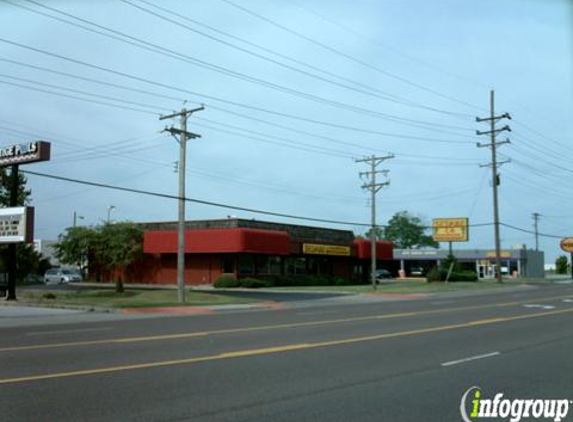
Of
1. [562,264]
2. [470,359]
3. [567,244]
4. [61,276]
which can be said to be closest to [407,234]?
[562,264]

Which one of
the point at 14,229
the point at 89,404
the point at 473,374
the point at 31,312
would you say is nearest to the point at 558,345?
the point at 473,374

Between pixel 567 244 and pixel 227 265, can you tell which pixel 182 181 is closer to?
pixel 227 265

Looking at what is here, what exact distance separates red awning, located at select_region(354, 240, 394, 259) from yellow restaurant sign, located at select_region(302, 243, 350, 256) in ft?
8.50

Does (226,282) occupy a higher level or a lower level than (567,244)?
lower

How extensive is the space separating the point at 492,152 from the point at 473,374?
48.3 metres

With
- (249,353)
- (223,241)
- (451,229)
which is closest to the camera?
(249,353)

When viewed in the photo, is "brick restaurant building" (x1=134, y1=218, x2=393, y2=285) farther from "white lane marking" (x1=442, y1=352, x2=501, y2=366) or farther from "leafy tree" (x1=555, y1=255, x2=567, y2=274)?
"leafy tree" (x1=555, y1=255, x2=567, y2=274)

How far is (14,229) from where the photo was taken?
104 feet

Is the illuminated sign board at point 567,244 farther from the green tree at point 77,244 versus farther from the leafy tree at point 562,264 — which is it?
the green tree at point 77,244

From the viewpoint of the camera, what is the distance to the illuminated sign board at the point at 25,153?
30.8 m

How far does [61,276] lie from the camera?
59469mm

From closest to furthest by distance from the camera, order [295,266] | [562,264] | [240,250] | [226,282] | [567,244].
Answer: [226,282], [240,250], [295,266], [567,244], [562,264]

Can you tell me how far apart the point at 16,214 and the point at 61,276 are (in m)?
29.2

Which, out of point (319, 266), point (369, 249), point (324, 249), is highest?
point (369, 249)
